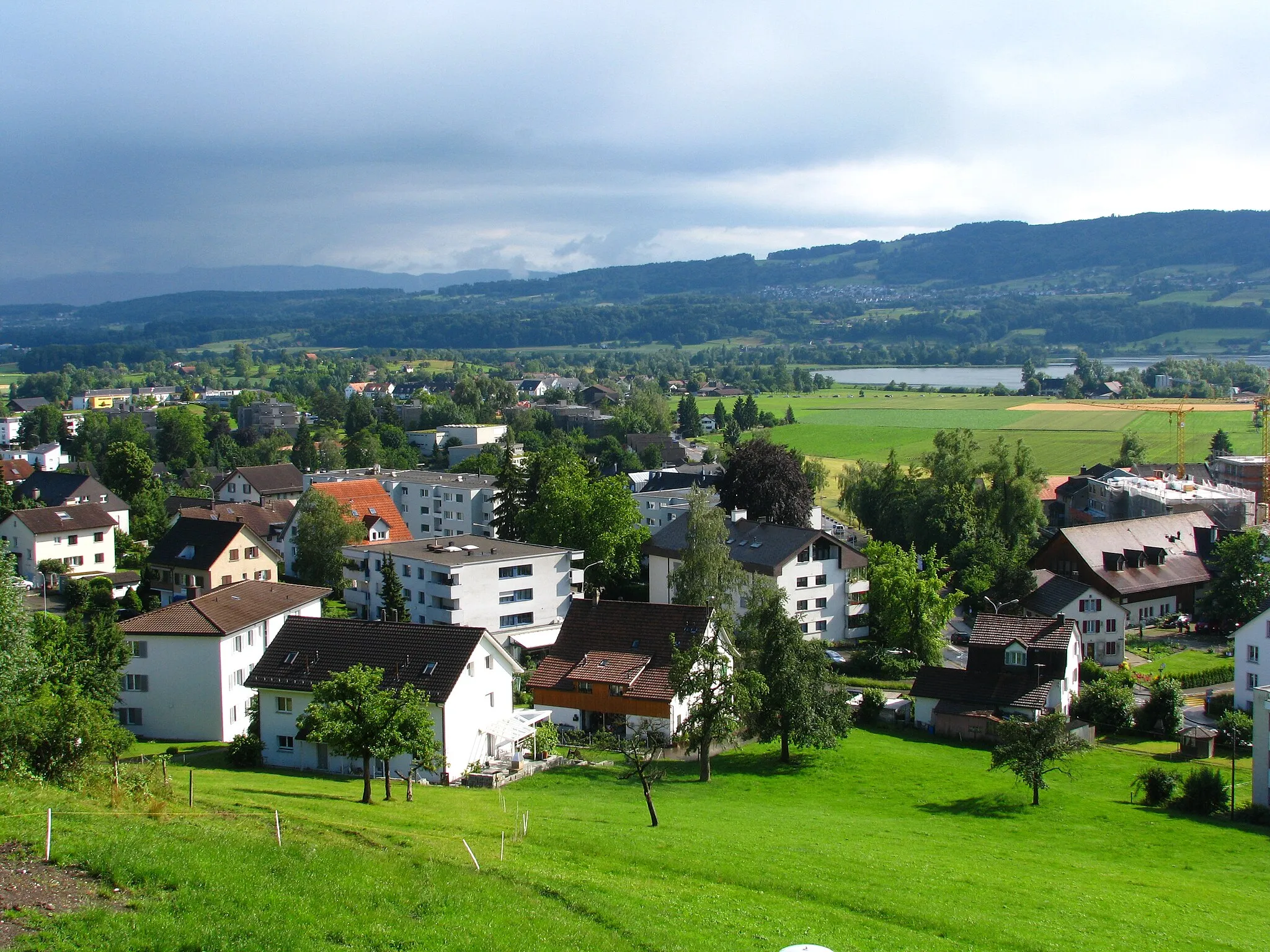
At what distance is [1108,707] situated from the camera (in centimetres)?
4294

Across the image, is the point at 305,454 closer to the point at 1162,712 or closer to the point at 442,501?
the point at 442,501

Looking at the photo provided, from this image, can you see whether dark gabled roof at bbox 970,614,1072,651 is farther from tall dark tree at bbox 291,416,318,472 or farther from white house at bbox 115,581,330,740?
tall dark tree at bbox 291,416,318,472

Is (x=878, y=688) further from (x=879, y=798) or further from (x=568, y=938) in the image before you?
(x=568, y=938)

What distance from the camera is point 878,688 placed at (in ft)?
160

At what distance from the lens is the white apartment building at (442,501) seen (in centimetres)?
7750

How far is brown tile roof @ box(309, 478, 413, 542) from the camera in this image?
69812 mm

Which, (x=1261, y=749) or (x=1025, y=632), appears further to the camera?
(x=1025, y=632)

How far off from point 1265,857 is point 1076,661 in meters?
18.8

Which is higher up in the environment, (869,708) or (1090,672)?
(1090,672)

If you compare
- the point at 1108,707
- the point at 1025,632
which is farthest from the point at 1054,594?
the point at 1108,707

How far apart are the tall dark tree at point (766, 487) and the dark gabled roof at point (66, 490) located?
130ft

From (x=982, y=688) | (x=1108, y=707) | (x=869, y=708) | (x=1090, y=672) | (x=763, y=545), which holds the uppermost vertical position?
(x=763, y=545)

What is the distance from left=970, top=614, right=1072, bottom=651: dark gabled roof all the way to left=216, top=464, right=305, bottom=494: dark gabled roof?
5981 cm

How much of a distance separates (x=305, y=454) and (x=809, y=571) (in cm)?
7509
